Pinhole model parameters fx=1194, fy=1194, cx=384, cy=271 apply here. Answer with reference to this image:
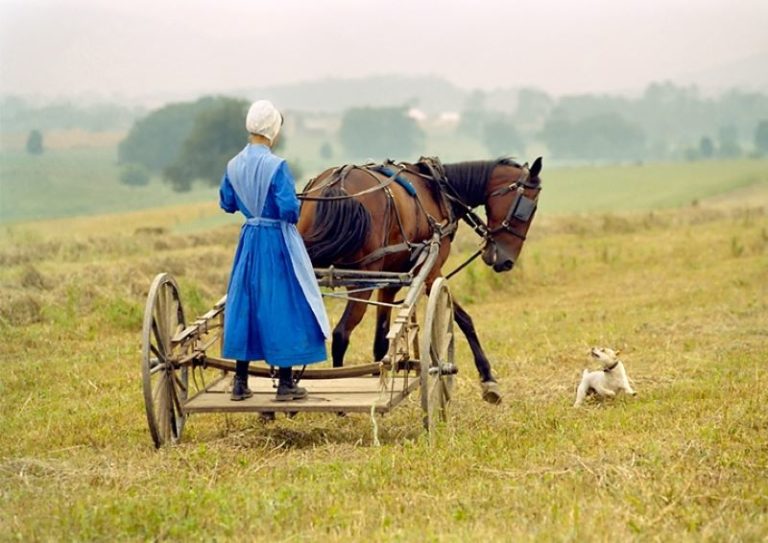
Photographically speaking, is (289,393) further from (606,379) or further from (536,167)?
(536,167)

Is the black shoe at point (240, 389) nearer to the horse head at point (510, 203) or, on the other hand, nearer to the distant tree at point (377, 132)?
the horse head at point (510, 203)

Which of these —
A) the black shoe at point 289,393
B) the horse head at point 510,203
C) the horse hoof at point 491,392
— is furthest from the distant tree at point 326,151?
the black shoe at point 289,393

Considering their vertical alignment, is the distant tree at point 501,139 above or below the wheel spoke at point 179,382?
A: above

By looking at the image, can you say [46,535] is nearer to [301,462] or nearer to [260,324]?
[301,462]

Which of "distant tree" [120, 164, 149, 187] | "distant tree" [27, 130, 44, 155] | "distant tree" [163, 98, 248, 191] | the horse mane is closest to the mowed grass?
the horse mane

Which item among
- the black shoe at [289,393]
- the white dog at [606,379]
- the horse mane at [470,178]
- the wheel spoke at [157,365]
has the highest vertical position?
the horse mane at [470,178]

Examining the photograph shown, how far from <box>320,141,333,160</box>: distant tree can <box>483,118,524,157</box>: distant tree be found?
24695 mm

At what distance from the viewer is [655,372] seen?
10109mm

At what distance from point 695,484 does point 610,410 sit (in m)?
2.53

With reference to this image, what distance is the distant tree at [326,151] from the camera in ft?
198

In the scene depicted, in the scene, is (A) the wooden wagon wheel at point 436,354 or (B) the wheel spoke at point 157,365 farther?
(B) the wheel spoke at point 157,365

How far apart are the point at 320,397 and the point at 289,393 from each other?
0.22 meters

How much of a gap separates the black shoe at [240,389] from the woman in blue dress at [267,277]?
0.81 feet

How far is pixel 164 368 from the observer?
754 cm
